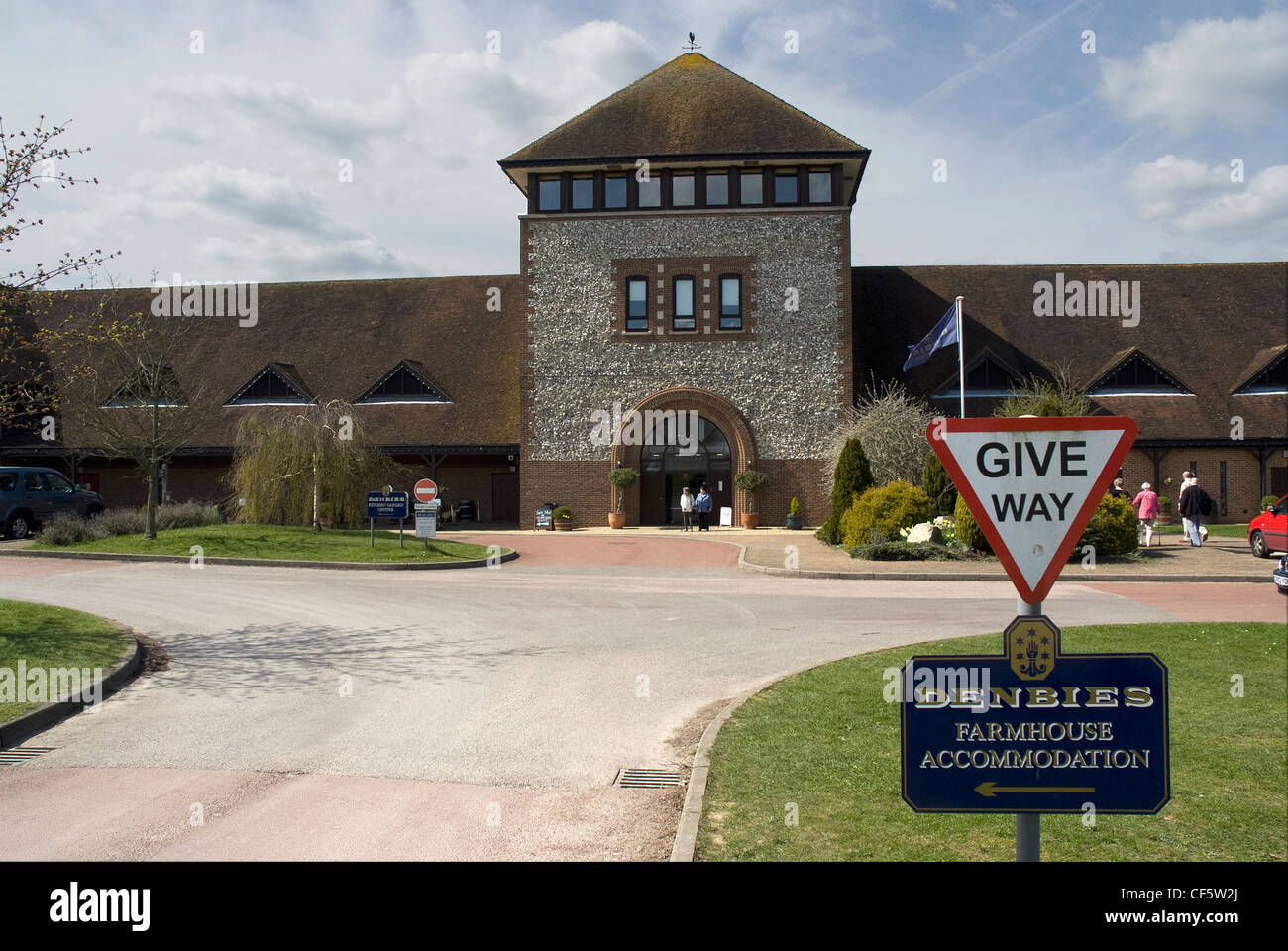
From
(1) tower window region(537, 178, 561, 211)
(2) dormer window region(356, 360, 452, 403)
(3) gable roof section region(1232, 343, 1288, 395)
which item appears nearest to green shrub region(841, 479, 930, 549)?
(1) tower window region(537, 178, 561, 211)

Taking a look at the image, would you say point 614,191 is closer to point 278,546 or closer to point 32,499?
point 278,546

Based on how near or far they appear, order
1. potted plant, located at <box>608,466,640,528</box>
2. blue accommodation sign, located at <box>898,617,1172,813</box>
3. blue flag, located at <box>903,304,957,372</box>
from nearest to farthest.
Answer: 1. blue accommodation sign, located at <box>898,617,1172,813</box>
2. blue flag, located at <box>903,304,957,372</box>
3. potted plant, located at <box>608,466,640,528</box>

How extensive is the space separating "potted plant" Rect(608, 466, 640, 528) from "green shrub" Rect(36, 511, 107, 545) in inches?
590

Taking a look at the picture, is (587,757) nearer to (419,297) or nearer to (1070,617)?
(1070,617)

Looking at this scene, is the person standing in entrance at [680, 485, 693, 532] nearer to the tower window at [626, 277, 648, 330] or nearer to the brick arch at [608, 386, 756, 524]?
the brick arch at [608, 386, 756, 524]

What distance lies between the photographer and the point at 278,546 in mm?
23016

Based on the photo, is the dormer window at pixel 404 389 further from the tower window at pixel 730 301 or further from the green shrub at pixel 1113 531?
the green shrub at pixel 1113 531

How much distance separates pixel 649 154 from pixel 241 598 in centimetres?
2192

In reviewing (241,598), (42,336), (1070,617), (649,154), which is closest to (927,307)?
(649,154)

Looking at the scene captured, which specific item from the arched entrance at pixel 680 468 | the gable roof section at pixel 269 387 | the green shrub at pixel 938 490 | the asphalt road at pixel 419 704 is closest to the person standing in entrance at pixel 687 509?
the arched entrance at pixel 680 468

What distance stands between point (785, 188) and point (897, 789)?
29.6 meters

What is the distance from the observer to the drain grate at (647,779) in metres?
6.63

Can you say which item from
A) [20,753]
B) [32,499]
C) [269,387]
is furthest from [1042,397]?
[32,499]

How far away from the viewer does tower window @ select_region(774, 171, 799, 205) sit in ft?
109
